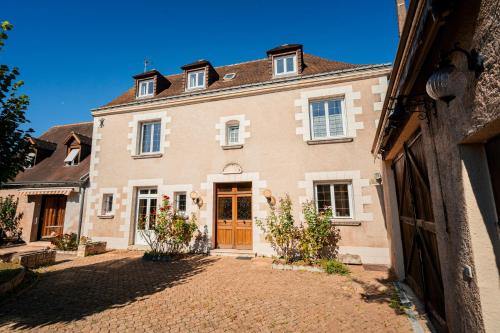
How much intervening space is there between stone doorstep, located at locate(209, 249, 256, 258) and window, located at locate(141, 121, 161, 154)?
18.4ft

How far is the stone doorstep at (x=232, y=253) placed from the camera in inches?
377

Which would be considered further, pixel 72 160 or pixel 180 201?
pixel 72 160

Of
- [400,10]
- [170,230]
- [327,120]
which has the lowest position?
[170,230]

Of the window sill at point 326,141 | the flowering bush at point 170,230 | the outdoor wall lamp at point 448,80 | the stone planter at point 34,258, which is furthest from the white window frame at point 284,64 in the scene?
the stone planter at point 34,258

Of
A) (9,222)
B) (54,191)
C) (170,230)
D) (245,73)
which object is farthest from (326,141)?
(9,222)

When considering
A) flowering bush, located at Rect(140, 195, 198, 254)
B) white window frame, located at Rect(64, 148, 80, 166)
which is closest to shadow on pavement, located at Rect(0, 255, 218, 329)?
flowering bush, located at Rect(140, 195, 198, 254)

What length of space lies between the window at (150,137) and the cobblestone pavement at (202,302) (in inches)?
231

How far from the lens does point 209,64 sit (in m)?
12.6

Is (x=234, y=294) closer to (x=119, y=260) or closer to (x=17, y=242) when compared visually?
(x=119, y=260)

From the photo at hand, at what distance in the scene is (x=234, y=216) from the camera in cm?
1042

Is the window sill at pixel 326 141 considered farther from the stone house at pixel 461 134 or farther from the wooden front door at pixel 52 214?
the wooden front door at pixel 52 214

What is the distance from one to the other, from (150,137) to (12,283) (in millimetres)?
7610

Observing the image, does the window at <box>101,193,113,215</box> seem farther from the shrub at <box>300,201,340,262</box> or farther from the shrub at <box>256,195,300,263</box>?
the shrub at <box>300,201,340,262</box>

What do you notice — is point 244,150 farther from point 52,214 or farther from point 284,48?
point 52,214
